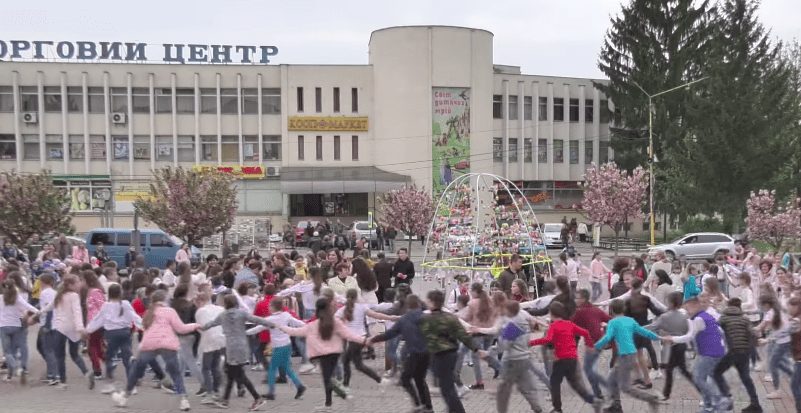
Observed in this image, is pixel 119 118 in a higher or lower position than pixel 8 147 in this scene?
higher

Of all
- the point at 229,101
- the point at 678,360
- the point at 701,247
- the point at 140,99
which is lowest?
the point at 701,247

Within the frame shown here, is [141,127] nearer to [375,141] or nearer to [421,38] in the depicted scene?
[375,141]

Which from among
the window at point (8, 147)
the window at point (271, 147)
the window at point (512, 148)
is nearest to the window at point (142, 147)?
the window at point (271, 147)

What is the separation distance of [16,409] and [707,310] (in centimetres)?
873

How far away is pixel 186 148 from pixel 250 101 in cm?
514

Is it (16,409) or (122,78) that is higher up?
(122,78)

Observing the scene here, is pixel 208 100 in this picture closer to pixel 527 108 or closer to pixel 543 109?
pixel 527 108

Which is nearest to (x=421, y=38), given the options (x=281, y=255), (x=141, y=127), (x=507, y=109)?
(x=507, y=109)

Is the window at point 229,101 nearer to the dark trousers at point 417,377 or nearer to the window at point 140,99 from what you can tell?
the window at point 140,99

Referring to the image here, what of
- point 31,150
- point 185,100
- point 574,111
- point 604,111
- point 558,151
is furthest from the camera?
point 574,111

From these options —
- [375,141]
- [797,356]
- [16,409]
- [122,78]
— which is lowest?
[16,409]

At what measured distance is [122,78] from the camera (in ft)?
→ 169

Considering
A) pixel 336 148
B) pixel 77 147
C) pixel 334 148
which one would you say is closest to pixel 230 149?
pixel 334 148

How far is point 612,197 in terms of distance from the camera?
133 feet
